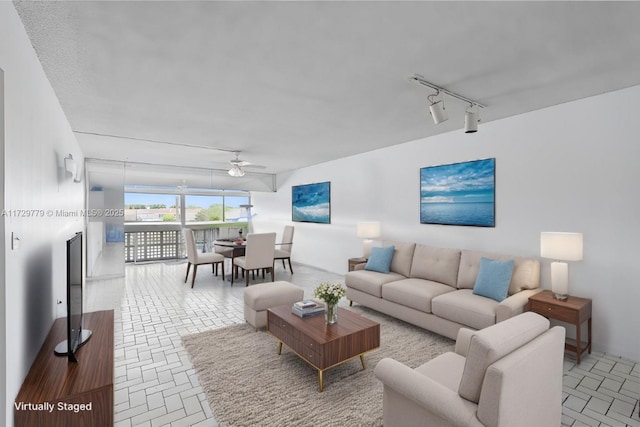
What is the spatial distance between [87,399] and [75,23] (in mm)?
2126

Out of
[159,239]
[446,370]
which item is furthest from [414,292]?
[159,239]

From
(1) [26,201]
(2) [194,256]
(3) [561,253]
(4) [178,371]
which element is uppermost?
(1) [26,201]

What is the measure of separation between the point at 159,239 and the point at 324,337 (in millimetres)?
6973

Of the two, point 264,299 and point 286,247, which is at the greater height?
point 286,247

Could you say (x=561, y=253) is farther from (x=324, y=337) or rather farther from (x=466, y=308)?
(x=324, y=337)

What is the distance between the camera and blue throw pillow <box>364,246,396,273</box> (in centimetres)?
429

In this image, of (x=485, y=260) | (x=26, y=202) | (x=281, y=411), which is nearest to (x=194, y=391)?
(x=281, y=411)

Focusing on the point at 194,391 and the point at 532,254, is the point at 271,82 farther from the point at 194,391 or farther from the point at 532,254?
the point at 532,254

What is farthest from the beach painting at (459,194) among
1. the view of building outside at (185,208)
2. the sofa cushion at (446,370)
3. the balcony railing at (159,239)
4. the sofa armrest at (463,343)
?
the view of building outside at (185,208)

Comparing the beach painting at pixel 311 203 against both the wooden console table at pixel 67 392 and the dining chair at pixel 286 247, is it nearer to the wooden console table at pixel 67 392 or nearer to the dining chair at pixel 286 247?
the dining chair at pixel 286 247

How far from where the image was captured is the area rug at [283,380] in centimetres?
202

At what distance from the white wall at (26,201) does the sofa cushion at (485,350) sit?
2.16 meters

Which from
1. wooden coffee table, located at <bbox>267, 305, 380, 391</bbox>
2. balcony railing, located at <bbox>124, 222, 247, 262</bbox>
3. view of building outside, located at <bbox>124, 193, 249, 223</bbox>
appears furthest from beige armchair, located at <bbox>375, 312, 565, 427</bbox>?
view of building outside, located at <bbox>124, 193, 249, 223</bbox>

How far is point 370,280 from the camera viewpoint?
398 cm
